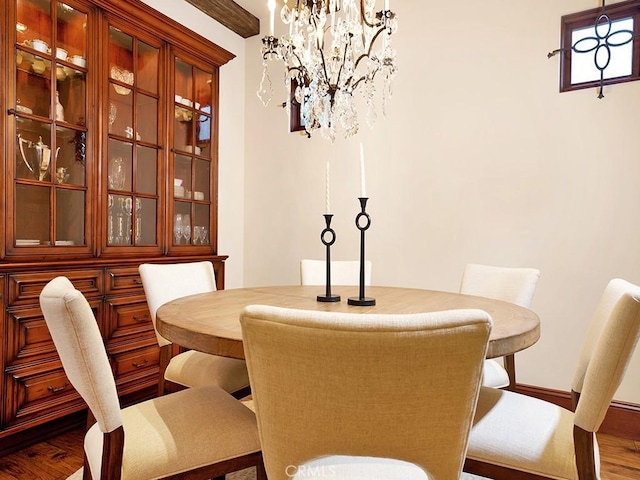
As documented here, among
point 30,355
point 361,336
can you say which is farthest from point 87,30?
point 361,336

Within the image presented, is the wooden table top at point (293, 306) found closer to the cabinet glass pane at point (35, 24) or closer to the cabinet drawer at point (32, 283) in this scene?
the cabinet drawer at point (32, 283)

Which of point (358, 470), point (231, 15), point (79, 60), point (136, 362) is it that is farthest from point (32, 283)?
point (231, 15)

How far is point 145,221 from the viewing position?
2.61 meters

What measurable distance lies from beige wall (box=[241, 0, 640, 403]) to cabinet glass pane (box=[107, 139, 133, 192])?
4.36ft

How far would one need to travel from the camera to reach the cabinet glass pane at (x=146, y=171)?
102 inches

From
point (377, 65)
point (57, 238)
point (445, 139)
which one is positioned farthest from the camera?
point (445, 139)

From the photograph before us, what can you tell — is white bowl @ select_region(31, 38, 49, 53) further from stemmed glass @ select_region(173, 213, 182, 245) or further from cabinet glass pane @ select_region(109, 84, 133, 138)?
stemmed glass @ select_region(173, 213, 182, 245)

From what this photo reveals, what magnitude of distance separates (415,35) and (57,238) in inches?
99.0

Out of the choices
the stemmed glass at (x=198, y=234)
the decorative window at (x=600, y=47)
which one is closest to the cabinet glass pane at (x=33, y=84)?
the stemmed glass at (x=198, y=234)

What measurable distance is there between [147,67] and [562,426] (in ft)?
9.14

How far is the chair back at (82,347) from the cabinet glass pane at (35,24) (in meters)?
1.70

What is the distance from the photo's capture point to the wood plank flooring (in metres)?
1.80

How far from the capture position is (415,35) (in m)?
2.79

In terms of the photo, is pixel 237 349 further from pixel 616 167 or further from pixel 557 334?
pixel 616 167
